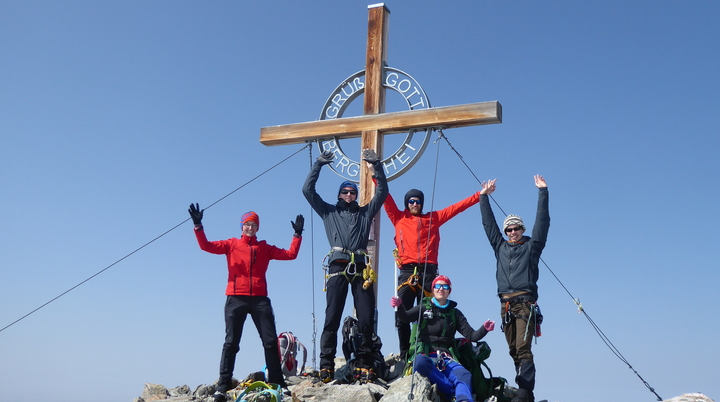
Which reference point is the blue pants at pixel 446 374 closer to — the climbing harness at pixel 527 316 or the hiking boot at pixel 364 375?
the climbing harness at pixel 527 316

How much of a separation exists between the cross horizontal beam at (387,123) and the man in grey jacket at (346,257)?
106 centimetres

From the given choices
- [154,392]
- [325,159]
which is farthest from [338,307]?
[154,392]

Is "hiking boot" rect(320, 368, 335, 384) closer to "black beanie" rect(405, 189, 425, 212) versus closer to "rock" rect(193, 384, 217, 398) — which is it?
"rock" rect(193, 384, 217, 398)

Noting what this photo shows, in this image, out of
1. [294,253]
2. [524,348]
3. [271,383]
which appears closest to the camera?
[524,348]

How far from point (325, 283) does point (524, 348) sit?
2.47 metres

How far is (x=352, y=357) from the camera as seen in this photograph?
29.3ft

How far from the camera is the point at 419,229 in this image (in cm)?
913

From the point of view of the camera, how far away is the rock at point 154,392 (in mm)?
9406

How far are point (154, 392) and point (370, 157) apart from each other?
4.05m

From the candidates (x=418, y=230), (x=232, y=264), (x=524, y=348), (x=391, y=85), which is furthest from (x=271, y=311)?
(x=391, y=85)

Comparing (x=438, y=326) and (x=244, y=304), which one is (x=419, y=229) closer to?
(x=438, y=326)

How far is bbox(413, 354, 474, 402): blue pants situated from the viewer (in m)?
7.47

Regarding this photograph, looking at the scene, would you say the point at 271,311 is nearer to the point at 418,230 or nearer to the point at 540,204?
the point at 418,230

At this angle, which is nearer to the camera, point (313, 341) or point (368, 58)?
point (313, 341)
